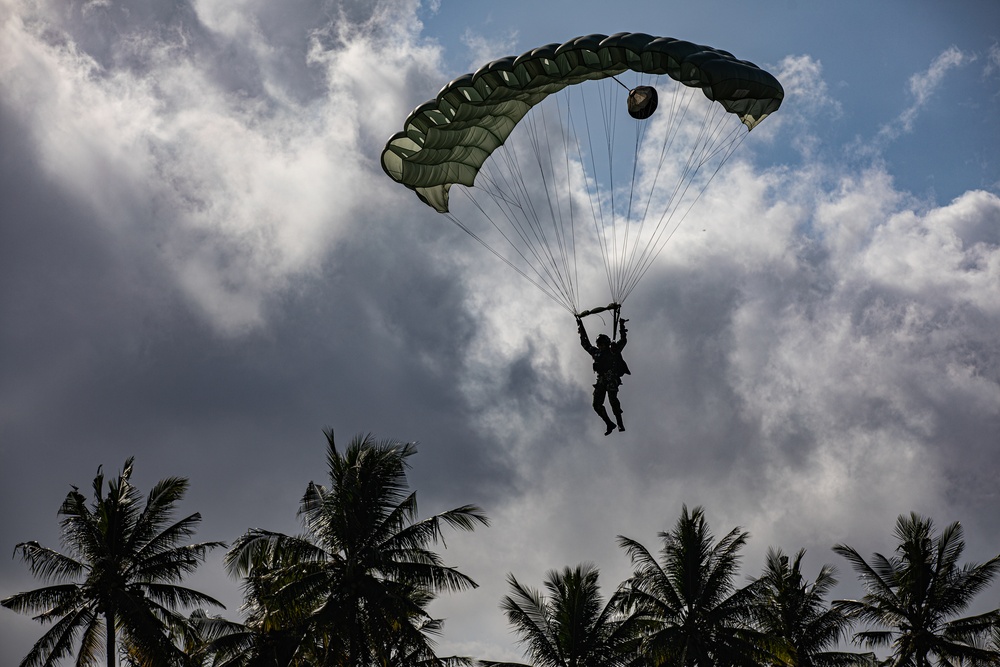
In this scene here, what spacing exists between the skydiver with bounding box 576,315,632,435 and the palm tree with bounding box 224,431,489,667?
11.5ft

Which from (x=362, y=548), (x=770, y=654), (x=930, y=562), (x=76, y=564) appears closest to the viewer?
(x=362, y=548)

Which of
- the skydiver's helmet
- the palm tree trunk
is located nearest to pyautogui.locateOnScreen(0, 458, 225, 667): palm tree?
the palm tree trunk

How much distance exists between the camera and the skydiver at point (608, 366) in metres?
22.7

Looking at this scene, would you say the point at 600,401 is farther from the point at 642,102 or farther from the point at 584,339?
the point at 642,102

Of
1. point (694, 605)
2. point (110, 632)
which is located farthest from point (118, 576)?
point (694, 605)

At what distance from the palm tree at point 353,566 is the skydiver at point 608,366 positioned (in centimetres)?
349

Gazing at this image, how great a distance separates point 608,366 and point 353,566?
6573 mm

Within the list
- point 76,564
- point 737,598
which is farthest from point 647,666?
point 76,564

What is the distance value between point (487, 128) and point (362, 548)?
10.6 m

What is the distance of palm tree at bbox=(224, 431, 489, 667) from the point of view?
71.3 feet

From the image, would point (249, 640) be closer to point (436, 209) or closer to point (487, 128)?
point (436, 209)

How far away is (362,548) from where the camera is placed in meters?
22.6

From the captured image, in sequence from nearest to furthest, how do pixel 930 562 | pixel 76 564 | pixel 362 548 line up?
1. pixel 362 548
2. pixel 76 564
3. pixel 930 562

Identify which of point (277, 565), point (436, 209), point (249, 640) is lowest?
point (249, 640)
